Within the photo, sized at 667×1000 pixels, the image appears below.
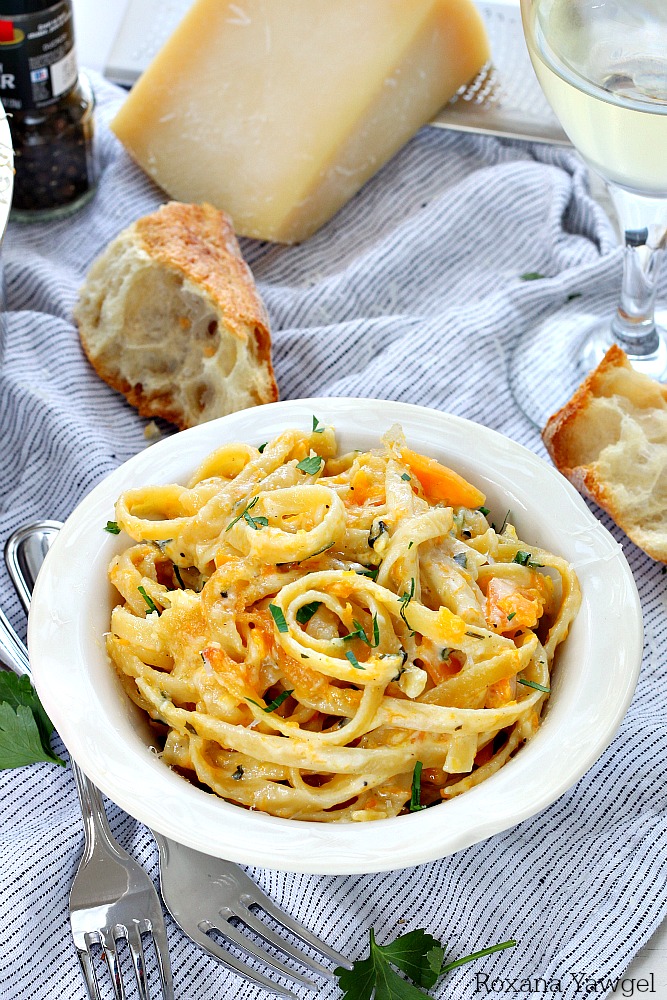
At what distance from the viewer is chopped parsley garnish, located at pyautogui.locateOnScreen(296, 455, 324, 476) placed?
2.24 metres

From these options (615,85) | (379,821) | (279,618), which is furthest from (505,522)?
(615,85)

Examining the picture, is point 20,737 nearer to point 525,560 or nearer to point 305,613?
point 305,613

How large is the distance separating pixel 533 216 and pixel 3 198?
5.78ft

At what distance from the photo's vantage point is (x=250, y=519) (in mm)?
2039

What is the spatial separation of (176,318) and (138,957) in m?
1.73

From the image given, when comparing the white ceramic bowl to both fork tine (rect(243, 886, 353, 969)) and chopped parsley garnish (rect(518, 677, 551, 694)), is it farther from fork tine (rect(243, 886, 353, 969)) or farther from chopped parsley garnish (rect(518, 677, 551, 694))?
fork tine (rect(243, 886, 353, 969))

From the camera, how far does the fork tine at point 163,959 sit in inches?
78.3

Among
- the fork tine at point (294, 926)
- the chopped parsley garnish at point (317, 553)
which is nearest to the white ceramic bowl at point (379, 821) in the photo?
the fork tine at point (294, 926)

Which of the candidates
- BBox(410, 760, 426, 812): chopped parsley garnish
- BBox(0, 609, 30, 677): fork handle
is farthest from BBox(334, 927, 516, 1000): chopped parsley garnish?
BBox(0, 609, 30, 677): fork handle

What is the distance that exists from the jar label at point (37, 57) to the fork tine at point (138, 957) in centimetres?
232

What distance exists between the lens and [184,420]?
3.06 meters

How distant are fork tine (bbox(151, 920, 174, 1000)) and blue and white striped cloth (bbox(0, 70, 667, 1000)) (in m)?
0.06

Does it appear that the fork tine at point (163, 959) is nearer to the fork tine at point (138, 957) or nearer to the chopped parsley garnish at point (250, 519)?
the fork tine at point (138, 957)

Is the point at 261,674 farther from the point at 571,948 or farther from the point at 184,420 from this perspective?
the point at 184,420
